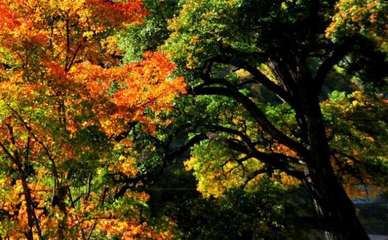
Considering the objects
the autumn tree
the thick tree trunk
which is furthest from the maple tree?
the thick tree trunk

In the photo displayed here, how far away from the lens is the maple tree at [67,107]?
9.79 metres

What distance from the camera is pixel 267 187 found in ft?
46.5

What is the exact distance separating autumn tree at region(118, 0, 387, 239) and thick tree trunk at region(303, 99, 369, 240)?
0.03 metres

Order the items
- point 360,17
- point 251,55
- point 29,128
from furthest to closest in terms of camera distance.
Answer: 1. point 251,55
2. point 29,128
3. point 360,17

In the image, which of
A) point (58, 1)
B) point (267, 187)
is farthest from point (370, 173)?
point (58, 1)

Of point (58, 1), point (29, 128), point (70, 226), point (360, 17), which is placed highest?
point (58, 1)

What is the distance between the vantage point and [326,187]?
14.5 metres

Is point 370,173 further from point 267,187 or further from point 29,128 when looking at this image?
point 29,128

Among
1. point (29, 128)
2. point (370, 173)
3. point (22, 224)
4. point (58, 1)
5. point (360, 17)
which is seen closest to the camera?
point (360, 17)

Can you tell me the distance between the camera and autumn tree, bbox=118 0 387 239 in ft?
36.8

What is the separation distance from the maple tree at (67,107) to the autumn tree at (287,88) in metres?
1.21

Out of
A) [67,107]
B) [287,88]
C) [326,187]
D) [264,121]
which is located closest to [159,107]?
[67,107]

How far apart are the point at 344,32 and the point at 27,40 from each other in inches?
273

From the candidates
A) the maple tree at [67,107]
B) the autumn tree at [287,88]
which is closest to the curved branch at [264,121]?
the autumn tree at [287,88]
